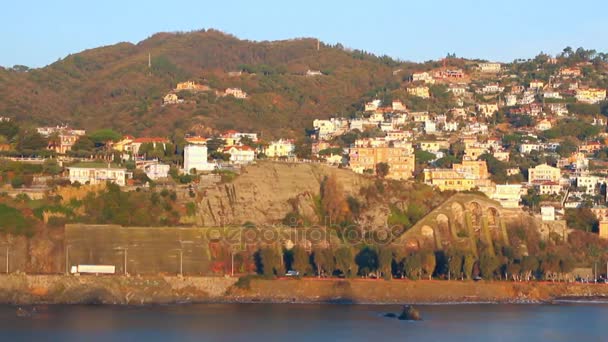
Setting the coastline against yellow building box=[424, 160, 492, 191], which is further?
yellow building box=[424, 160, 492, 191]

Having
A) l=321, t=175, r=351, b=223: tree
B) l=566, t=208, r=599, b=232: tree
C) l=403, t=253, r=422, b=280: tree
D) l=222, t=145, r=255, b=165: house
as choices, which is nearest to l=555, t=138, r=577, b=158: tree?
l=566, t=208, r=599, b=232: tree

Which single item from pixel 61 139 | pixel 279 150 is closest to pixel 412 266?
pixel 279 150

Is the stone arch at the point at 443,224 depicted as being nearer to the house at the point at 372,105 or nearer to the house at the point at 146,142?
the house at the point at 146,142

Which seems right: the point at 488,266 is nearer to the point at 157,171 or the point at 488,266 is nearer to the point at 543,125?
the point at 157,171

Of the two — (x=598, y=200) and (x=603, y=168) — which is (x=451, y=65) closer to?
(x=603, y=168)

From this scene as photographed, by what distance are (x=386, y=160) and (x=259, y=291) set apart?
56.8ft

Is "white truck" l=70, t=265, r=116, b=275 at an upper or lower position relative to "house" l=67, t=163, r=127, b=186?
lower

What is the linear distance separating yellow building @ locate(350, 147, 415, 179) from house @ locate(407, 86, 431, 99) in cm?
2491

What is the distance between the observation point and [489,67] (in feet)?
323

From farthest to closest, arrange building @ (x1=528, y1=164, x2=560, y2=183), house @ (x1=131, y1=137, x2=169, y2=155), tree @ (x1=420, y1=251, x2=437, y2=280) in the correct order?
1. building @ (x1=528, y1=164, x2=560, y2=183)
2. house @ (x1=131, y1=137, x2=169, y2=155)
3. tree @ (x1=420, y1=251, x2=437, y2=280)

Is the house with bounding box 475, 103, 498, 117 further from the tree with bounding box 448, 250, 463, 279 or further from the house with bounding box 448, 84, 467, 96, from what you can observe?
the tree with bounding box 448, 250, 463, 279

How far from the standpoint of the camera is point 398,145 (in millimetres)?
66562

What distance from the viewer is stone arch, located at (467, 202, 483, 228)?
175 ft

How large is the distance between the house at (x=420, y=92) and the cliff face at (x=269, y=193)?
3276cm
